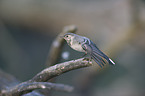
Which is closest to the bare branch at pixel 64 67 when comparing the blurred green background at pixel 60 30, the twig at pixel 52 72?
the twig at pixel 52 72

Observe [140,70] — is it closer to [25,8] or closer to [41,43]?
[41,43]

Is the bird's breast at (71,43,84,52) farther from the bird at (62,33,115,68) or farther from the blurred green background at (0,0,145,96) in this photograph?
the blurred green background at (0,0,145,96)

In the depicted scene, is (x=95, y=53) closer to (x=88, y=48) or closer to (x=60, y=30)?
(x=88, y=48)

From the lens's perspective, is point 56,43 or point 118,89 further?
point 118,89

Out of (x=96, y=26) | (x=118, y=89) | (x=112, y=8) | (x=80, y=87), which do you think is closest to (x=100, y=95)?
(x=118, y=89)

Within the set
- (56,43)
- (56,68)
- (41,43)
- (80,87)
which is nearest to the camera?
(56,68)

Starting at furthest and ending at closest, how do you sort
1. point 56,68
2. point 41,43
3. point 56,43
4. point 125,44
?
point 41,43 < point 125,44 < point 56,43 < point 56,68

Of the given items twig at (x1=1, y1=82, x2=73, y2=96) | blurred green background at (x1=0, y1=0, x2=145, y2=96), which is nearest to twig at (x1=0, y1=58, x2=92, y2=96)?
twig at (x1=1, y1=82, x2=73, y2=96)

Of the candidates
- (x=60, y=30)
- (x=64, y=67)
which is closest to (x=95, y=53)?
(x=64, y=67)
